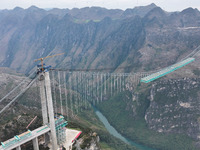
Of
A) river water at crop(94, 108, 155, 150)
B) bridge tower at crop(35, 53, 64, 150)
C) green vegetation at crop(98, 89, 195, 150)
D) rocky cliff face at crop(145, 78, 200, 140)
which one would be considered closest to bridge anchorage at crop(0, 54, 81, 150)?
bridge tower at crop(35, 53, 64, 150)

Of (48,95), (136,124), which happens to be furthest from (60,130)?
(136,124)

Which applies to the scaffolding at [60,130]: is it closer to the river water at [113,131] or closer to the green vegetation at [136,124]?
the river water at [113,131]

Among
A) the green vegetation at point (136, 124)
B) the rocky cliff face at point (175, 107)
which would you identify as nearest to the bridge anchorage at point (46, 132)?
the green vegetation at point (136, 124)

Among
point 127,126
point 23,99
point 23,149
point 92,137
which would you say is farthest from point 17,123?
point 127,126

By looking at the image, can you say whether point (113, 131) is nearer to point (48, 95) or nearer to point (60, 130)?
point (60, 130)

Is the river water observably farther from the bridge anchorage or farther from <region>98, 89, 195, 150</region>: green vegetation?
the bridge anchorage
